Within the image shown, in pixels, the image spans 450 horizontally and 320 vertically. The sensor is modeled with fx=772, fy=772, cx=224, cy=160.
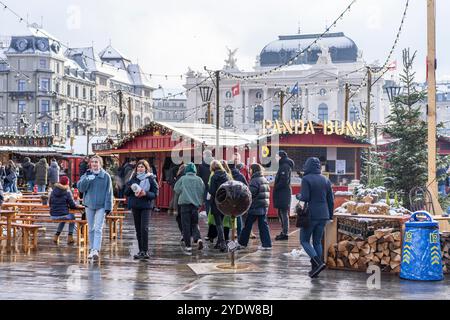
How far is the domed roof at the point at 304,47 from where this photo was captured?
99125mm

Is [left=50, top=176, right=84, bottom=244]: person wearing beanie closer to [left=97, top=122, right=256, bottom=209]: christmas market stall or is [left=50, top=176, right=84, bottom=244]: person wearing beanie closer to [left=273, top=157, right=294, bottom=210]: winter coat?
[left=273, top=157, right=294, bottom=210]: winter coat

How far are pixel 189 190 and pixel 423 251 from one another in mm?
4325

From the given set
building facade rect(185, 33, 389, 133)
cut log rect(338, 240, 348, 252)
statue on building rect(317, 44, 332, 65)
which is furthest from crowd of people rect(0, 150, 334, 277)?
statue on building rect(317, 44, 332, 65)

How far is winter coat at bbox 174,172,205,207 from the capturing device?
12.7 metres

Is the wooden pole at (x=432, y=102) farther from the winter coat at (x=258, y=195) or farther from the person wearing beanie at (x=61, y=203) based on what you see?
the person wearing beanie at (x=61, y=203)

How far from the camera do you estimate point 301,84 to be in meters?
89.1

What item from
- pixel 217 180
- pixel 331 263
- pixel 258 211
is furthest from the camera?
pixel 258 211

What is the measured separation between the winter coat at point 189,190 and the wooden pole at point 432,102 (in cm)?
374

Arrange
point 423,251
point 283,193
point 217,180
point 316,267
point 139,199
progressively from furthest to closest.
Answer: point 283,193 < point 217,180 < point 139,199 < point 316,267 < point 423,251

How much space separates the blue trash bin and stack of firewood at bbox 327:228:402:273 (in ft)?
1.73

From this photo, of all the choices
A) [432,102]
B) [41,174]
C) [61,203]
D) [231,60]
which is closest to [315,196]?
[432,102]

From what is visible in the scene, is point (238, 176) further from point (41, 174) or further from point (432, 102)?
point (41, 174)

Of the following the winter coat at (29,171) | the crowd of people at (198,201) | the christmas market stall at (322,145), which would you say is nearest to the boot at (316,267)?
the crowd of people at (198,201)
